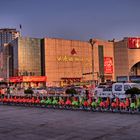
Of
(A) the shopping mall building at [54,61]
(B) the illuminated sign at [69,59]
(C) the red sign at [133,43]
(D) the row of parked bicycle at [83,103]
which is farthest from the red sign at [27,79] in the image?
(D) the row of parked bicycle at [83,103]

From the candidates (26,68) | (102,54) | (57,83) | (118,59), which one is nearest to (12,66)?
(26,68)

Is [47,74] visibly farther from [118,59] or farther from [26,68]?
[118,59]

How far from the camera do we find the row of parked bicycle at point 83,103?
78.5ft

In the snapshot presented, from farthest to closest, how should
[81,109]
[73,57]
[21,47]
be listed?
[73,57] → [21,47] → [81,109]

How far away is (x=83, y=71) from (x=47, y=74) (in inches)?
667

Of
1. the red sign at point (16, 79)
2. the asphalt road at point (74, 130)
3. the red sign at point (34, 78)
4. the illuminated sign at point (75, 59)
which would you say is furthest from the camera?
the illuminated sign at point (75, 59)

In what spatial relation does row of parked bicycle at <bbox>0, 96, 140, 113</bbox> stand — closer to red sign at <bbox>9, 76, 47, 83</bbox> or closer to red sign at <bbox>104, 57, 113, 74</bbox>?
red sign at <bbox>9, 76, 47, 83</bbox>

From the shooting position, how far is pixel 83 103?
27.1m

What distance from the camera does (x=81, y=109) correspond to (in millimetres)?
26750

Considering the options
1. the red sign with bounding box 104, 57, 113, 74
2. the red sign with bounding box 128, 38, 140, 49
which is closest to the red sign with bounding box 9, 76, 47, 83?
the red sign with bounding box 104, 57, 113, 74

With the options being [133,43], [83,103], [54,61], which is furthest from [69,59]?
[83,103]

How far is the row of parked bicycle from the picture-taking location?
2393cm

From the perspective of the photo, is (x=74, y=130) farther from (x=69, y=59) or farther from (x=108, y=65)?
(x=108, y=65)

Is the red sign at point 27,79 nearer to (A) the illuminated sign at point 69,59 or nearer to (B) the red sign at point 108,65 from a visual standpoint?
(A) the illuminated sign at point 69,59
